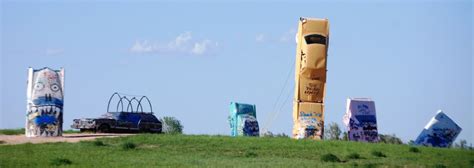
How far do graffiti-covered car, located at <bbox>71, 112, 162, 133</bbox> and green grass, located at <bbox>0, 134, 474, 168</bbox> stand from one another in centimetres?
515

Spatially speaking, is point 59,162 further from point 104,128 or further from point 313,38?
point 313,38

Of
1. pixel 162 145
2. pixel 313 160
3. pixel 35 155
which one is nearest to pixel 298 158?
pixel 313 160

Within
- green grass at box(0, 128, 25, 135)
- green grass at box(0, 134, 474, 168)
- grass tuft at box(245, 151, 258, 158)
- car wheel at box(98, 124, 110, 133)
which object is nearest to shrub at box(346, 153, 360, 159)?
green grass at box(0, 134, 474, 168)

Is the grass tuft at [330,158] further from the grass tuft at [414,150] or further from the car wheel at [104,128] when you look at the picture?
the car wheel at [104,128]

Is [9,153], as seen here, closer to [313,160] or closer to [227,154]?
[227,154]

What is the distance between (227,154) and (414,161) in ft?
18.7

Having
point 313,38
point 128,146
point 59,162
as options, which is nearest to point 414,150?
point 313,38

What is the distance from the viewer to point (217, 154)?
27.5m

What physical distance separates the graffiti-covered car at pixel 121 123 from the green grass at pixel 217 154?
16.9 ft

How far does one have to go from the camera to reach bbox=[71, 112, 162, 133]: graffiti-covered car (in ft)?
117

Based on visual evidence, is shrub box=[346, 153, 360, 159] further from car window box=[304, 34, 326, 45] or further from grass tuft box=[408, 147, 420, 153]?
car window box=[304, 34, 326, 45]

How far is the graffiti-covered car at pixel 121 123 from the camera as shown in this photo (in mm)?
35594

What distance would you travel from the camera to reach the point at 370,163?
84.6 ft

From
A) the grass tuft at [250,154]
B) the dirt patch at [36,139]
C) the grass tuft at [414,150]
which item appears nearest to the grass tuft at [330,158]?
the grass tuft at [250,154]
